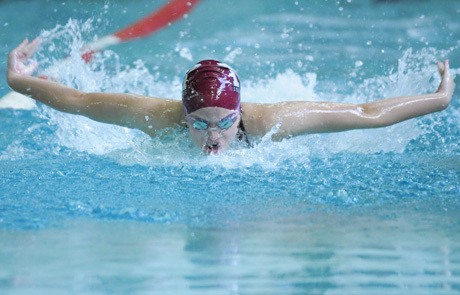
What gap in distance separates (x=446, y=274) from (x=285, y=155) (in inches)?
60.7

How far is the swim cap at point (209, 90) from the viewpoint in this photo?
3.39 metres

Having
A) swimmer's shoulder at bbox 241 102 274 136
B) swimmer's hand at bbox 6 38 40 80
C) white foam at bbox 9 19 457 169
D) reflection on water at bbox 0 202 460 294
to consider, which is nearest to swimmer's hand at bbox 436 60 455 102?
white foam at bbox 9 19 457 169

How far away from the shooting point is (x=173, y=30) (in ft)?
23.9

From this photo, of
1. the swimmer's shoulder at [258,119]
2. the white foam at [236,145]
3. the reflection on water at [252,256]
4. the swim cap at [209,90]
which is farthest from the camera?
the white foam at [236,145]

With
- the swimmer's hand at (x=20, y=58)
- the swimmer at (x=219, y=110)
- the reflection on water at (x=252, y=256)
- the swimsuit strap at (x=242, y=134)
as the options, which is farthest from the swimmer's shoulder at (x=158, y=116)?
the reflection on water at (x=252, y=256)

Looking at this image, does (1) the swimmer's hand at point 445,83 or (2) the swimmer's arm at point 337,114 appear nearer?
(2) the swimmer's arm at point 337,114

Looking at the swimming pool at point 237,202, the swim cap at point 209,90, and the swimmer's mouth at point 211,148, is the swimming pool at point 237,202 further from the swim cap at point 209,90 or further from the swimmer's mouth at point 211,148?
the swim cap at point 209,90

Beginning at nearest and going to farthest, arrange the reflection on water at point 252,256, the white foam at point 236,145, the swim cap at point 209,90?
the reflection on water at point 252,256
the swim cap at point 209,90
the white foam at point 236,145

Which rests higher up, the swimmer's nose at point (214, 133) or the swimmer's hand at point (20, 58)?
the swimmer's hand at point (20, 58)

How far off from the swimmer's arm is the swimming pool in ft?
0.38

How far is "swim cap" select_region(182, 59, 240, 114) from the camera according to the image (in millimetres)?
3389

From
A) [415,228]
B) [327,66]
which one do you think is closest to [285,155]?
[415,228]

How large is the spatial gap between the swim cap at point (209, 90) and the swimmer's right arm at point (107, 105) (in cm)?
18

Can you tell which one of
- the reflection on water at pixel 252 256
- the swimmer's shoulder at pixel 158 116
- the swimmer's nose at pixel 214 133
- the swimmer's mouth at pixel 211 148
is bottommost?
the reflection on water at pixel 252 256
